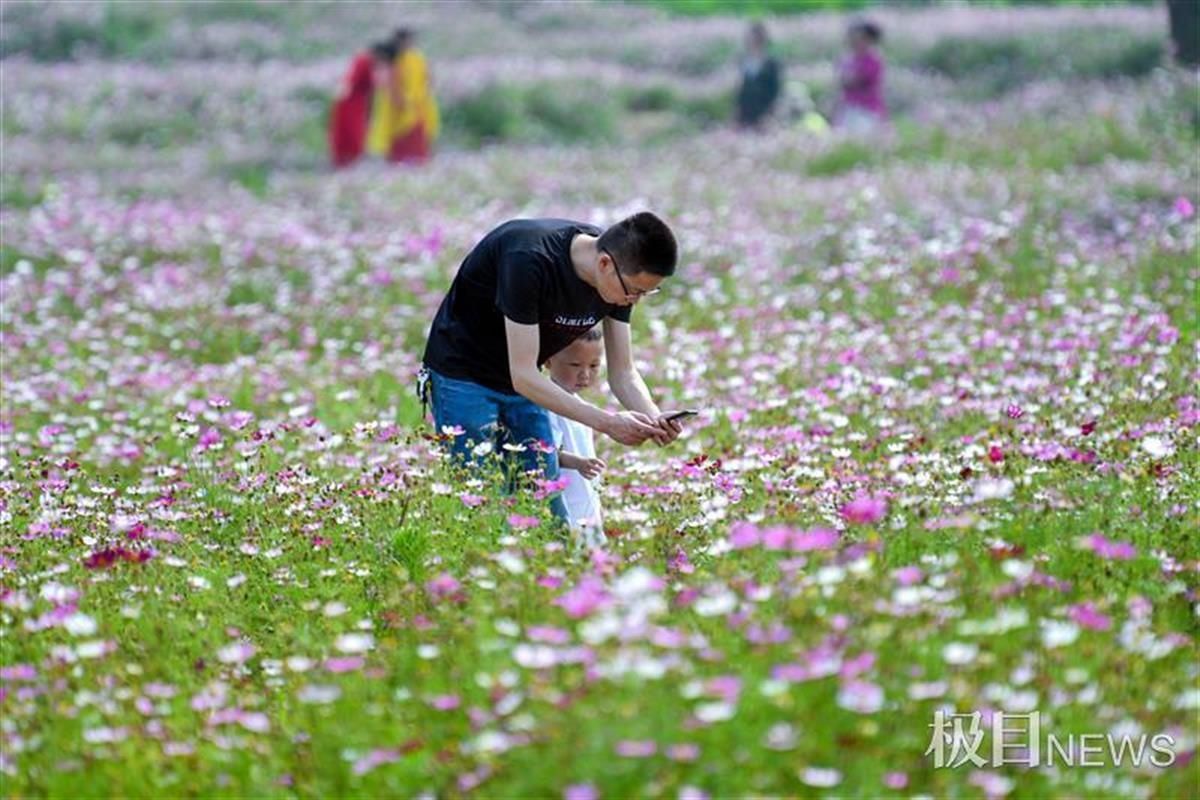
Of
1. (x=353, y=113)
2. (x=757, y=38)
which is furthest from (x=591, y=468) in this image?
(x=353, y=113)

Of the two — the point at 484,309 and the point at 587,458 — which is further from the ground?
the point at 484,309

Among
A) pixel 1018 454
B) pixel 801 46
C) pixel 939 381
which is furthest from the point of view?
pixel 801 46

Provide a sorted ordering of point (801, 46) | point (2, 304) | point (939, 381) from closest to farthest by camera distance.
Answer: point (939, 381) < point (2, 304) < point (801, 46)

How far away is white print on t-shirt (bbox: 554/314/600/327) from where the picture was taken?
6.02 meters

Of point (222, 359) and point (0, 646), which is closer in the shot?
point (0, 646)

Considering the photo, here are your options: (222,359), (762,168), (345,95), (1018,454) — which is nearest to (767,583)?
(1018,454)

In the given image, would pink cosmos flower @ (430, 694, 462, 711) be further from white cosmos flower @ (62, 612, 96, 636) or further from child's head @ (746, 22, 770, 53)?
child's head @ (746, 22, 770, 53)

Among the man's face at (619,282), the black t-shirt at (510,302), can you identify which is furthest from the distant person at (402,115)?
the man's face at (619,282)

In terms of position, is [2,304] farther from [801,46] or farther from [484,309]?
[801,46]

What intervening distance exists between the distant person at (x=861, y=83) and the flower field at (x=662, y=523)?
6.15 meters

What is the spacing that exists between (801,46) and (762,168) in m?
14.8

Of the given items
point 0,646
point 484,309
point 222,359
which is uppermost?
point 484,309

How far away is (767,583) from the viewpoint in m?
4.56

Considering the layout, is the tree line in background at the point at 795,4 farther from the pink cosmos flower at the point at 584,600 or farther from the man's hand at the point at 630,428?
the pink cosmos flower at the point at 584,600
